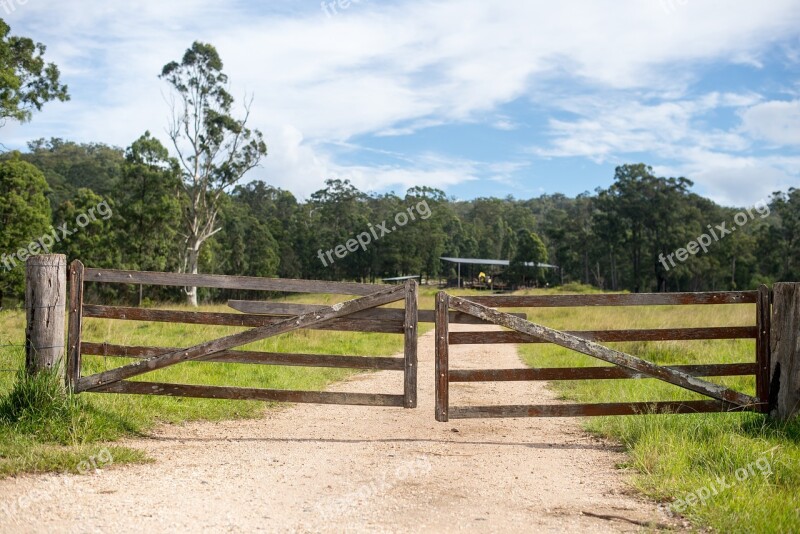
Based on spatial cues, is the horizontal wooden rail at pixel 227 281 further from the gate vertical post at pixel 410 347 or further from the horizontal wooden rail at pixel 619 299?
the horizontal wooden rail at pixel 619 299

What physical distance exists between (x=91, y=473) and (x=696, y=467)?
5.13 metres

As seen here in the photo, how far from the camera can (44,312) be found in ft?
23.3

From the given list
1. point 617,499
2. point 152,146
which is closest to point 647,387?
point 617,499

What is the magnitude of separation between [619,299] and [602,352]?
71 centimetres

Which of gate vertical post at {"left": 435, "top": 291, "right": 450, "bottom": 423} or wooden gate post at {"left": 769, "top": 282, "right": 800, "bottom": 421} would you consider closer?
wooden gate post at {"left": 769, "top": 282, "right": 800, "bottom": 421}

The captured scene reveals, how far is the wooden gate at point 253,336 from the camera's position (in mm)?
7246

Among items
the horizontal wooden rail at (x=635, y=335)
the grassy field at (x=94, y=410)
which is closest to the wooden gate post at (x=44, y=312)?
the grassy field at (x=94, y=410)

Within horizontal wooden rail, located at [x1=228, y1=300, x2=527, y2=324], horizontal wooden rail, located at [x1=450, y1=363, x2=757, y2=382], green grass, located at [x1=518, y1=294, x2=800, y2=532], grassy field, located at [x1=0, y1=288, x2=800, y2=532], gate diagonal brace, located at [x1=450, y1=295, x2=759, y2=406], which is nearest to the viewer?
green grass, located at [x1=518, y1=294, x2=800, y2=532]

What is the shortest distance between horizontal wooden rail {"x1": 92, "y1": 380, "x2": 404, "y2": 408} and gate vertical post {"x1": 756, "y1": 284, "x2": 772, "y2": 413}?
3982 mm

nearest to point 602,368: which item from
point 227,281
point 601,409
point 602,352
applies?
point 602,352

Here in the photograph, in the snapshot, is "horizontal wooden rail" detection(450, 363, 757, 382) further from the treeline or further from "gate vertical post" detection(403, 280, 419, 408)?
the treeline

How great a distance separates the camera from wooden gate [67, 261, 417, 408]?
725cm

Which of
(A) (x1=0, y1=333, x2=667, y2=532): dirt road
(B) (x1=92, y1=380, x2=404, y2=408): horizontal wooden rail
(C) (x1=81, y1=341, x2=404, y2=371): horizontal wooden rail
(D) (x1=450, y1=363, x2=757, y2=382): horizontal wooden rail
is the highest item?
(C) (x1=81, y1=341, x2=404, y2=371): horizontal wooden rail

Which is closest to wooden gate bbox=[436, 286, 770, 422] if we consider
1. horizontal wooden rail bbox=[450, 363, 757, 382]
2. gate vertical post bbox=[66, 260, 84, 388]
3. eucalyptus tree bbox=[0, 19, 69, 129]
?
horizontal wooden rail bbox=[450, 363, 757, 382]
